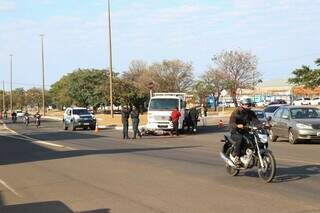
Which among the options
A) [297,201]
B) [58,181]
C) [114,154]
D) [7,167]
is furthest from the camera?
[114,154]

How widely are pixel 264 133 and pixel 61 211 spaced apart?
520 centimetres

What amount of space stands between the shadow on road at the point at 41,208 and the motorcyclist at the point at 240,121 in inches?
165

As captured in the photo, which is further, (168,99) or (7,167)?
(168,99)

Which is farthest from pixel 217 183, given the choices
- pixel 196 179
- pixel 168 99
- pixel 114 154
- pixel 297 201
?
pixel 168 99

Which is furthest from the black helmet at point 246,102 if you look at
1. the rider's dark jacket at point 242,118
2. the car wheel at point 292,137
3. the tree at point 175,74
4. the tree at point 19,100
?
the tree at point 19,100

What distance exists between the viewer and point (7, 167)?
55.7 ft

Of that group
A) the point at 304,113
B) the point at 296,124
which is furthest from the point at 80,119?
the point at 296,124

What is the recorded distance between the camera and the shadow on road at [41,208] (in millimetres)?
9383

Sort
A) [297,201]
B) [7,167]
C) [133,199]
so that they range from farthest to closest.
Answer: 1. [7,167]
2. [133,199]
3. [297,201]

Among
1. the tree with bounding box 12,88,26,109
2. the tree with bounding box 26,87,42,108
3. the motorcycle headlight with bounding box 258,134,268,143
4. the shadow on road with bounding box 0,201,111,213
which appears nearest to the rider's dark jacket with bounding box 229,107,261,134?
the motorcycle headlight with bounding box 258,134,268,143

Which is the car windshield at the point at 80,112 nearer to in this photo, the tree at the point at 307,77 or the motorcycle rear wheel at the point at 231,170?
the tree at the point at 307,77

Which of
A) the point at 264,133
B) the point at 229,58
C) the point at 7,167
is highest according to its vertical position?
the point at 229,58

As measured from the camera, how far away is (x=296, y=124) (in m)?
23.8

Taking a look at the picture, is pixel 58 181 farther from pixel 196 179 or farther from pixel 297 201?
pixel 297 201
